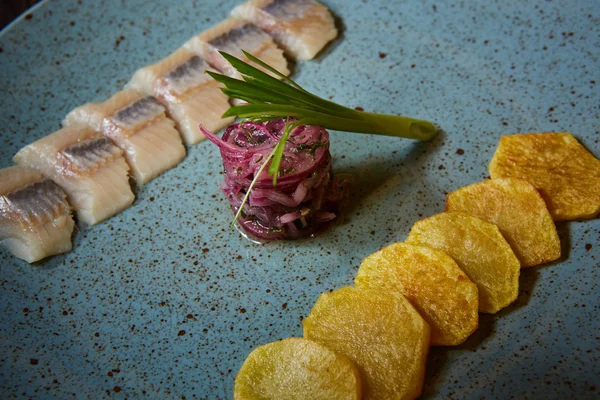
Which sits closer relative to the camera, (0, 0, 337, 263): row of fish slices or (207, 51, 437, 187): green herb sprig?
(207, 51, 437, 187): green herb sprig

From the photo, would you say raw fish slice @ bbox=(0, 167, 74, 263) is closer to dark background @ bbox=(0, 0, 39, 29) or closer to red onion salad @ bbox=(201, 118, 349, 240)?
red onion salad @ bbox=(201, 118, 349, 240)

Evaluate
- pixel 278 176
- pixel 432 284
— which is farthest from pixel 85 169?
pixel 432 284

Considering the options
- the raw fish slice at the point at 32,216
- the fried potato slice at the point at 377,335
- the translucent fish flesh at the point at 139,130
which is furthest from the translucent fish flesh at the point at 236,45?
the fried potato slice at the point at 377,335

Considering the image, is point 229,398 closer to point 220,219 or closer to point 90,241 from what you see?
point 220,219

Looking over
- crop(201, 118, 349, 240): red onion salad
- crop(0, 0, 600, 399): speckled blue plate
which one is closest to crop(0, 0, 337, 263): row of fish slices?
crop(0, 0, 600, 399): speckled blue plate

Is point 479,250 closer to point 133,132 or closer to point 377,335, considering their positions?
point 377,335

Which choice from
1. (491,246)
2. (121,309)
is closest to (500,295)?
(491,246)
